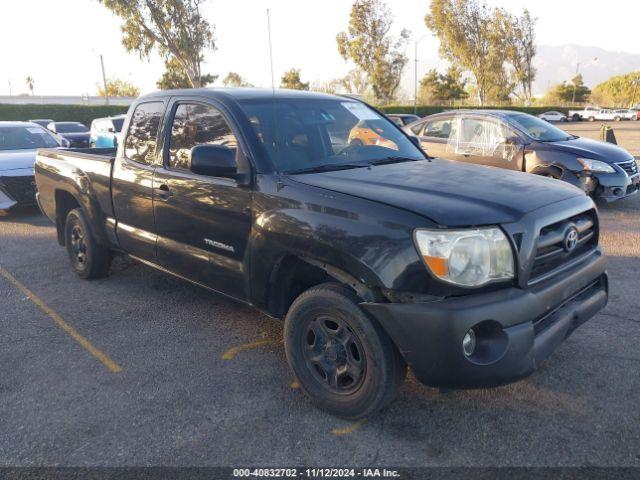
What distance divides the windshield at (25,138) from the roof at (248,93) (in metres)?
6.50

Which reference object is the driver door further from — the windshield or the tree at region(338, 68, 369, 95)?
the tree at region(338, 68, 369, 95)

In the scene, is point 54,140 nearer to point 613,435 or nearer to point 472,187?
point 472,187

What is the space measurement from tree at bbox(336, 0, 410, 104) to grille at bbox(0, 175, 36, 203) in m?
50.6

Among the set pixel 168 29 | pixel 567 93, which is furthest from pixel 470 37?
pixel 168 29

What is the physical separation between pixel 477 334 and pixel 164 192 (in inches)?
99.7

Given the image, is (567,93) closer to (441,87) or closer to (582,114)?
(582,114)

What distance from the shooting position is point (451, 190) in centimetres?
306

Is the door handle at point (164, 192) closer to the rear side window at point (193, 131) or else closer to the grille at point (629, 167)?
the rear side window at point (193, 131)

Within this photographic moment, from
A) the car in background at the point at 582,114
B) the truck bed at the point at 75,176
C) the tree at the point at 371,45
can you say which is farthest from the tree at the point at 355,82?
the truck bed at the point at 75,176

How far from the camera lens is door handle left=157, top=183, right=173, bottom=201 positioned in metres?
4.05

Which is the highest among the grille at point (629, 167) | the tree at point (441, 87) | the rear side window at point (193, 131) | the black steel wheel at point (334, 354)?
the tree at point (441, 87)

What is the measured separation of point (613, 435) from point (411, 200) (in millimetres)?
1627

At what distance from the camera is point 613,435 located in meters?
2.86

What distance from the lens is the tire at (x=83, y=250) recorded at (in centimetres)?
534
